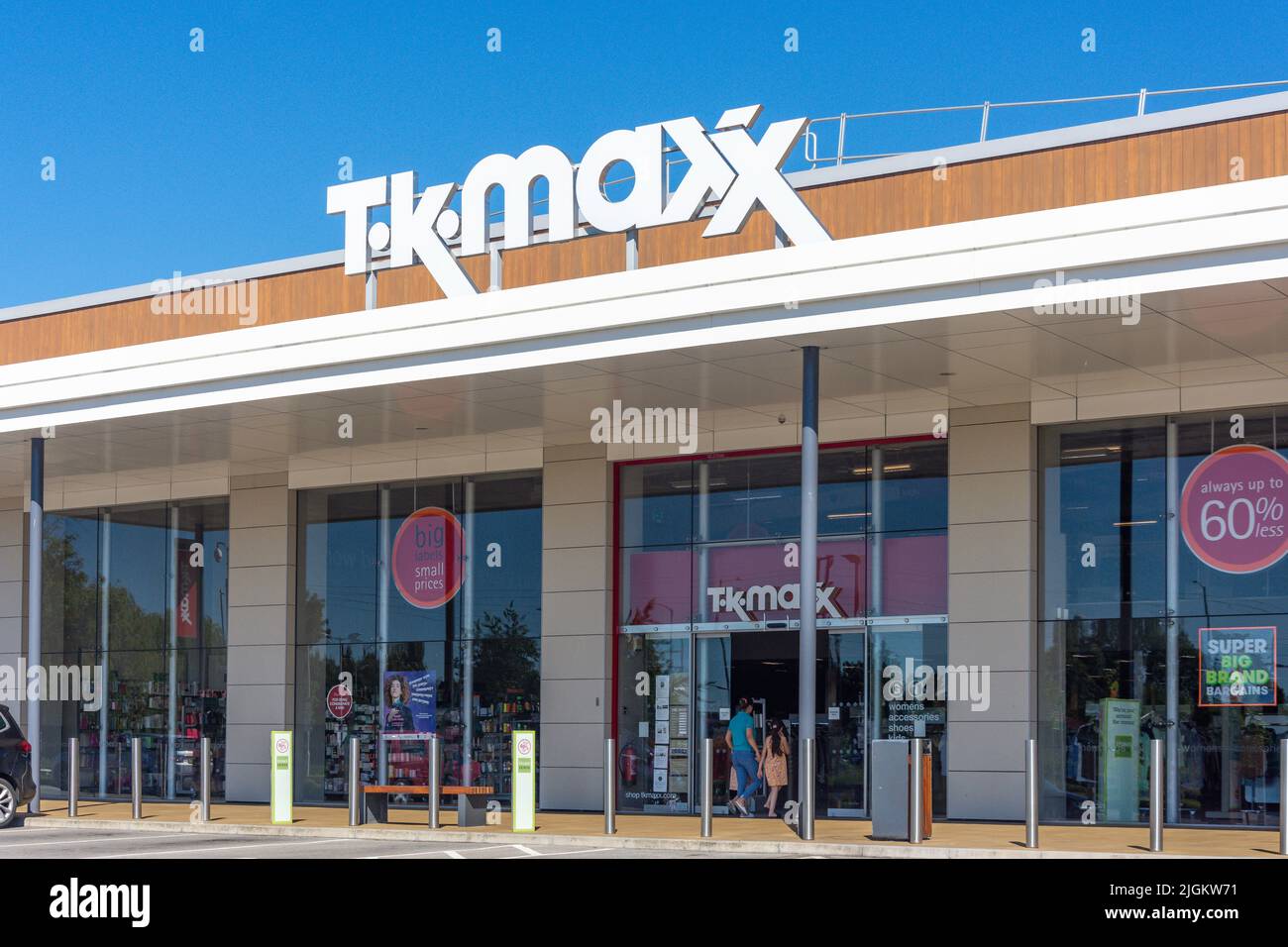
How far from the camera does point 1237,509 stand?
18016 millimetres

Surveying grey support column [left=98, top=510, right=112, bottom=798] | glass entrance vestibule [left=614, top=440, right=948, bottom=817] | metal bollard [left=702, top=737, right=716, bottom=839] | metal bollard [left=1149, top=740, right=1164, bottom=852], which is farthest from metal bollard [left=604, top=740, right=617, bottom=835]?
grey support column [left=98, top=510, right=112, bottom=798]

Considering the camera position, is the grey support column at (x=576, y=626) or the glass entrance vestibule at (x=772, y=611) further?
the grey support column at (x=576, y=626)

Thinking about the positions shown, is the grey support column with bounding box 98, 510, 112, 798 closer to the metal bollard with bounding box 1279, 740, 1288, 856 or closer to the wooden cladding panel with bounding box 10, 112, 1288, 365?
the wooden cladding panel with bounding box 10, 112, 1288, 365

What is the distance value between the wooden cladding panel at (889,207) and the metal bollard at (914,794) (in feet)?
19.0

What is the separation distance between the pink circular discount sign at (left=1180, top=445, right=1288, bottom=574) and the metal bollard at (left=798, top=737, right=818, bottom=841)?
18.6ft

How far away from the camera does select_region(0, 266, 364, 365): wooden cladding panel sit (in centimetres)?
2194

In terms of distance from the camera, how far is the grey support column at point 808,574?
16.0 metres

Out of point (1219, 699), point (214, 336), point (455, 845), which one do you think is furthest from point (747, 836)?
point (214, 336)

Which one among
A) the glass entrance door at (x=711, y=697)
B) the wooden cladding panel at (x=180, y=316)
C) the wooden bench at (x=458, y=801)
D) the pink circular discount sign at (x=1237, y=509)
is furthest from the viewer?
the wooden cladding panel at (x=180, y=316)

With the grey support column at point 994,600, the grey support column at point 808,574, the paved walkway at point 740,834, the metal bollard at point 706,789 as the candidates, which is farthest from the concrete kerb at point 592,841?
the grey support column at point 994,600

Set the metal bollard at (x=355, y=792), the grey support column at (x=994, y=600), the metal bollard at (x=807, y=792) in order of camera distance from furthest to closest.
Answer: the metal bollard at (x=355, y=792) → the grey support column at (x=994, y=600) → the metal bollard at (x=807, y=792)

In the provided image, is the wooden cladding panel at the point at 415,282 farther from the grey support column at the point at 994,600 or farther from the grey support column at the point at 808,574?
the grey support column at the point at 994,600

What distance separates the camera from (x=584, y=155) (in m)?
18.0
